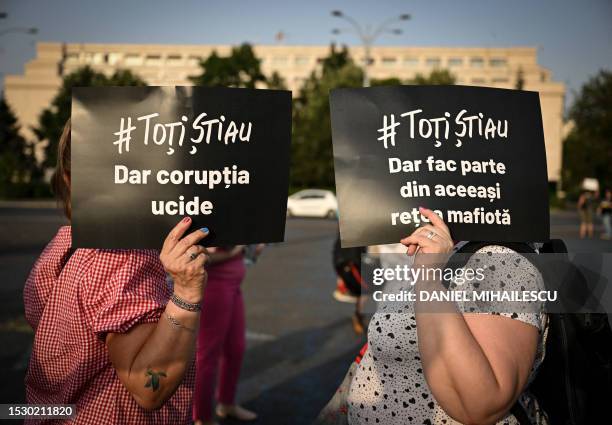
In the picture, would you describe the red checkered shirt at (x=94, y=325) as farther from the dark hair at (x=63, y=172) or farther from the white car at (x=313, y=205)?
the white car at (x=313, y=205)

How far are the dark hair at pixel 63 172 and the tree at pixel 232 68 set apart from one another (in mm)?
49483

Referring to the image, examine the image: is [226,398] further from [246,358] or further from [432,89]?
[432,89]

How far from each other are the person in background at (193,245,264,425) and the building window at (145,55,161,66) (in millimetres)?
78678

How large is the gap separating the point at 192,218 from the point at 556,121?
7915 cm

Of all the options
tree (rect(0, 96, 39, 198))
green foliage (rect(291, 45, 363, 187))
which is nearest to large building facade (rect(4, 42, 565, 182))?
tree (rect(0, 96, 39, 198))

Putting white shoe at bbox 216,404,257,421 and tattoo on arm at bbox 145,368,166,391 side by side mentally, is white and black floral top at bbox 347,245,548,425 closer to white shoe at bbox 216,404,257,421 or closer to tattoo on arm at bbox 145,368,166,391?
tattoo on arm at bbox 145,368,166,391

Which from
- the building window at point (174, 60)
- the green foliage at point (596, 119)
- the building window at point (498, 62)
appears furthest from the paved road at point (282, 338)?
the building window at point (498, 62)

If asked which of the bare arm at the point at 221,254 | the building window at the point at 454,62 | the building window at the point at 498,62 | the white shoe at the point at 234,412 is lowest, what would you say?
the white shoe at the point at 234,412

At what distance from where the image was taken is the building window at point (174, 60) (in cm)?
7788

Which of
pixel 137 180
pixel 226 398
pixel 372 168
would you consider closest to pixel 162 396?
pixel 137 180

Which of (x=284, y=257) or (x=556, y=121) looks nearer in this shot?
(x=284, y=257)

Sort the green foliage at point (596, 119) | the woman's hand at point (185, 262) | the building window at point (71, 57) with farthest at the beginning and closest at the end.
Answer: the building window at point (71, 57), the green foliage at point (596, 119), the woman's hand at point (185, 262)

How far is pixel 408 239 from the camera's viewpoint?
1612 mm

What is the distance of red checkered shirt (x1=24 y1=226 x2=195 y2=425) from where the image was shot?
5.23ft
